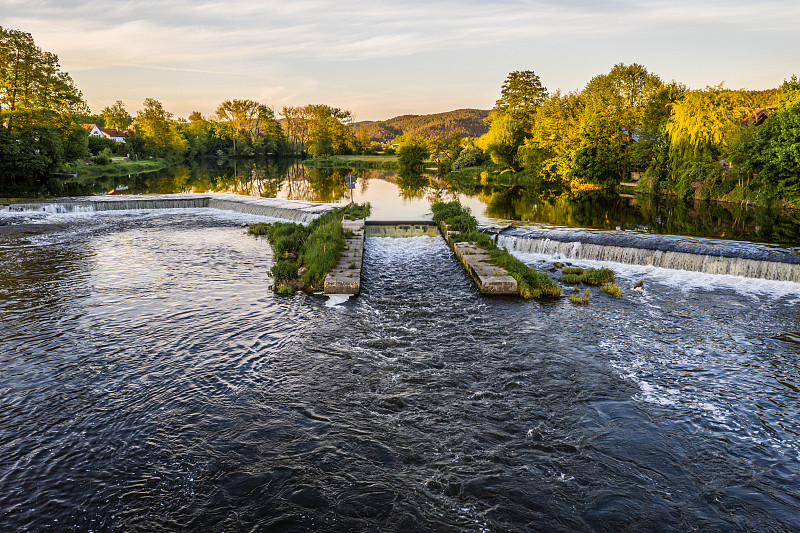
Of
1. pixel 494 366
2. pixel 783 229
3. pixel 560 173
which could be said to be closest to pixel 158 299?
pixel 494 366

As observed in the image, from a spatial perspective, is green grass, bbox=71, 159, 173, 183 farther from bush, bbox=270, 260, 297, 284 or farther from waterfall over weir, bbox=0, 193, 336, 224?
bush, bbox=270, 260, 297, 284

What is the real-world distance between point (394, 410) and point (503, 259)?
988 centimetres

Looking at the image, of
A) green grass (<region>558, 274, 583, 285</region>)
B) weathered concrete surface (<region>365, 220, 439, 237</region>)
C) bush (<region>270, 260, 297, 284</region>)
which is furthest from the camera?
weathered concrete surface (<region>365, 220, 439, 237</region>)

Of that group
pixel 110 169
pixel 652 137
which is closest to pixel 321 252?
pixel 652 137

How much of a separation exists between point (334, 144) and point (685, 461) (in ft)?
392

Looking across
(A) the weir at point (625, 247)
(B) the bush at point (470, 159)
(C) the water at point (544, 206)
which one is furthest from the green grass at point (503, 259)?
(B) the bush at point (470, 159)

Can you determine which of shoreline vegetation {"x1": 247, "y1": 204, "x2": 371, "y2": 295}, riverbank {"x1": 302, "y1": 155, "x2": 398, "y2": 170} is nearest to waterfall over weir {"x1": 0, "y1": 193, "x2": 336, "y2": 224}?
shoreline vegetation {"x1": 247, "y1": 204, "x2": 371, "y2": 295}

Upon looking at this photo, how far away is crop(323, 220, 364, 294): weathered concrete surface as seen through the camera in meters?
14.4

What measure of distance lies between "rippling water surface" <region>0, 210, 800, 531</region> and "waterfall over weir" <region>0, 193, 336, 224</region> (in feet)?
49.4

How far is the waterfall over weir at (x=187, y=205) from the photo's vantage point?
2930 cm

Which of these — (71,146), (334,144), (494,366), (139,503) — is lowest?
(139,503)

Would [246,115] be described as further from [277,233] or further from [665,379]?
[665,379]

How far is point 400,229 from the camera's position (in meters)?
24.5

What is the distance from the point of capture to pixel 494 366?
9.70 meters
